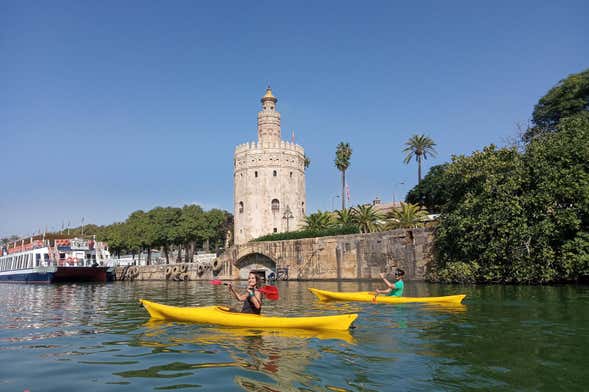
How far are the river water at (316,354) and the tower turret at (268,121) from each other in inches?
1656

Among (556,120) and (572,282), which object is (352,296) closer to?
(572,282)

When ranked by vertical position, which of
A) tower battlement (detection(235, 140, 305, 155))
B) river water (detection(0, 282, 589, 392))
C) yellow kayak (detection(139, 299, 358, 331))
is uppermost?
tower battlement (detection(235, 140, 305, 155))

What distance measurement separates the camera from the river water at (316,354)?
6.34 m

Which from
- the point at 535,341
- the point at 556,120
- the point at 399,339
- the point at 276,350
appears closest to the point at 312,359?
the point at 276,350

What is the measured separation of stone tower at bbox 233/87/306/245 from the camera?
52219mm

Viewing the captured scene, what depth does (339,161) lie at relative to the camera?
57375 mm

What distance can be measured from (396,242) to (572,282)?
1120cm

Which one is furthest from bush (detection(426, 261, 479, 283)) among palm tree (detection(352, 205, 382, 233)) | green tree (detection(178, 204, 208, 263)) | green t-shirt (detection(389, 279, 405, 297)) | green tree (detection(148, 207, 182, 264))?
green tree (detection(148, 207, 182, 264))

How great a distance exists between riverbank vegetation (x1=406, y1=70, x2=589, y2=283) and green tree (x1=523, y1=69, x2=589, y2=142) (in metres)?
16.6

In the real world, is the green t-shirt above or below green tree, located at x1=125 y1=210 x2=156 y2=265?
below

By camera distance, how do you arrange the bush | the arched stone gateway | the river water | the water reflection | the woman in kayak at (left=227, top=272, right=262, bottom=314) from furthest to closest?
1. the arched stone gateway
2. the bush
3. the woman in kayak at (left=227, top=272, right=262, bottom=314)
4. the water reflection
5. the river water

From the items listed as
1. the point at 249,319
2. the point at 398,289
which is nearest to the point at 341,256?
the point at 398,289

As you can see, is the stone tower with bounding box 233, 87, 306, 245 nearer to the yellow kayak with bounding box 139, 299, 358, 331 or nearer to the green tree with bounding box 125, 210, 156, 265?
the green tree with bounding box 125, 210, 156, 265

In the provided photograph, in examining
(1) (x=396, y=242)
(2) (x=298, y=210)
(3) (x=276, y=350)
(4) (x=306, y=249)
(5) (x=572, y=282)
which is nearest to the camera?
(3) (x=276, y=350)
